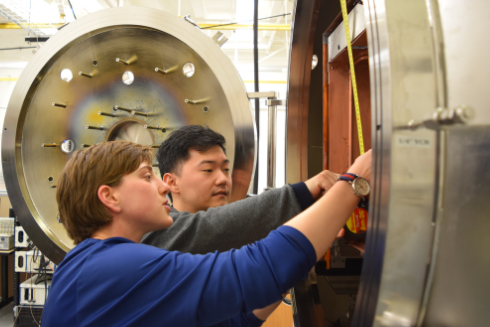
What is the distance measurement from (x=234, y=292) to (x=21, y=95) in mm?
971

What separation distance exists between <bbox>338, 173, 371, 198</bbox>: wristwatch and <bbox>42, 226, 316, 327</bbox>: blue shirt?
0.11 m

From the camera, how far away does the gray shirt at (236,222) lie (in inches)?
26.4

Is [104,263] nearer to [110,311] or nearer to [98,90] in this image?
[110,311]

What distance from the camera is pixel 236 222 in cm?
69

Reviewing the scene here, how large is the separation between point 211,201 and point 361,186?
0.48 meters

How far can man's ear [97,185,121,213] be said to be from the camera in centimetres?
59

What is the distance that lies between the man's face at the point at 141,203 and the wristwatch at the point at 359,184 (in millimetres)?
339

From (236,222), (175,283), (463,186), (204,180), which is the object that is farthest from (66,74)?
(463,186)

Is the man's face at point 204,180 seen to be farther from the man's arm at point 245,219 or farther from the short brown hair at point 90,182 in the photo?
the short brown hair at point 90,182

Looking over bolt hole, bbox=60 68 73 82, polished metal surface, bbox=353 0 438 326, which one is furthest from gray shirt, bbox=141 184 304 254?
bolt hole, bbox=60 68 73 82

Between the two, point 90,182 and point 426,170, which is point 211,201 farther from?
point 426,170

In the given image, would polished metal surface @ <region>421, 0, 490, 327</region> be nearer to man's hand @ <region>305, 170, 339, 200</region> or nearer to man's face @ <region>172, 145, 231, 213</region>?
man's hand @ <region>305, 170, 339, 200</region>

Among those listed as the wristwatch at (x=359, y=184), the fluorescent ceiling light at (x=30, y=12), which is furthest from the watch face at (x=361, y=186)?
the fluorescent ceiling light at (x=30, y=12)

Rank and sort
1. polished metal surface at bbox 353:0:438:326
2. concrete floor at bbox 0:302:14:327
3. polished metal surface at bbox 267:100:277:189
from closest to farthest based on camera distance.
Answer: polished metal surface at bbox 353:0:438:326 → polished metal surface at bbox 267:100:277:189 → concrete floor at bbox 0:302:14:327
